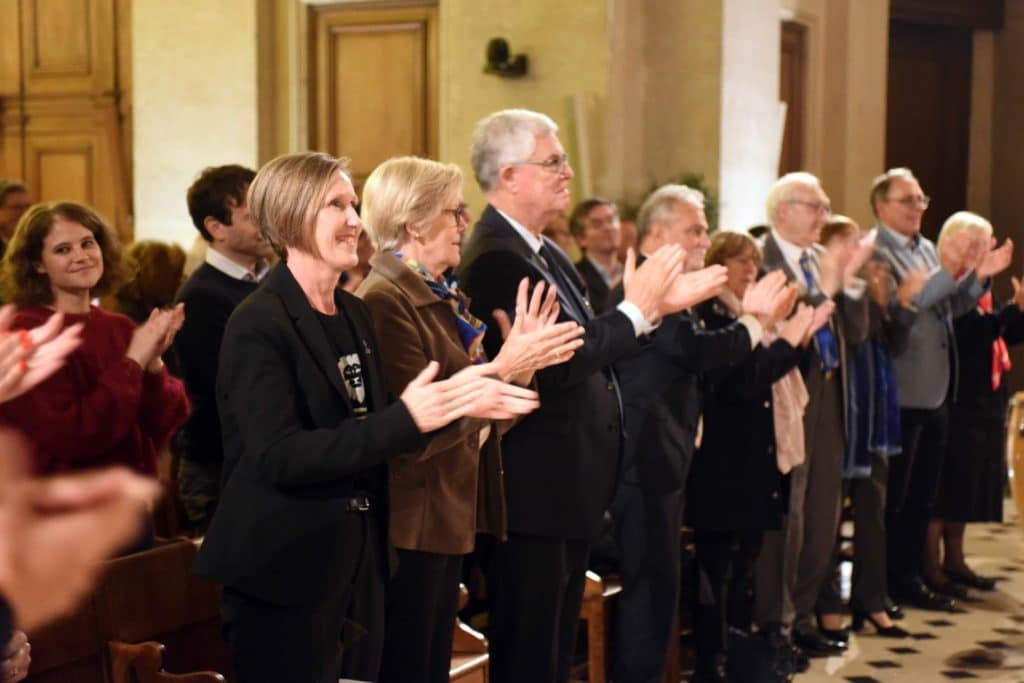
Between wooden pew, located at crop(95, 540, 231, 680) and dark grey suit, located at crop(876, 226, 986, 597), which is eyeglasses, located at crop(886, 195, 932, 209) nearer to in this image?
dark grey suit, located at crop(876, 226, 986, 597)

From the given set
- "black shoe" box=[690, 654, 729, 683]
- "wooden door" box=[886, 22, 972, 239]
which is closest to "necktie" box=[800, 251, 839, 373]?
"black shoe" box=[690, 654, 729, 683]

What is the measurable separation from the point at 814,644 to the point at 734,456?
3.32 ft

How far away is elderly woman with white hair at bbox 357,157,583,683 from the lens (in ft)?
9.61

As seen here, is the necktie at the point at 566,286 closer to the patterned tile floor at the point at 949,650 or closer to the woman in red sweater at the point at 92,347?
the woman in red sweater at the point at 92,347

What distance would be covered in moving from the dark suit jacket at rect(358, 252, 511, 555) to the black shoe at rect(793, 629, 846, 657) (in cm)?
252

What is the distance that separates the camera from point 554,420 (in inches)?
136

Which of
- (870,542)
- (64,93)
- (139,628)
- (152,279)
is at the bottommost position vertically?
(870,542)

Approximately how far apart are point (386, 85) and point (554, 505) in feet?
19.9

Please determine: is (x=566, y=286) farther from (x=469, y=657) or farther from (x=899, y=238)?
(x=899, y=238)

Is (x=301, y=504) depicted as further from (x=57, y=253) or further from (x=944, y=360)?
(x=944, y=360)

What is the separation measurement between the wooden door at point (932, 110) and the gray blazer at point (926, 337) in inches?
220

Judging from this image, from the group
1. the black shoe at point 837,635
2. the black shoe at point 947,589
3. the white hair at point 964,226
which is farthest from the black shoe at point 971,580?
the white hair at point 964,226

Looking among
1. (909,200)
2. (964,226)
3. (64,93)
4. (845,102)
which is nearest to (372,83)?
(64,93)

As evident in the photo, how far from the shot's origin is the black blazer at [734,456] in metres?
4.65
